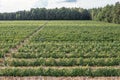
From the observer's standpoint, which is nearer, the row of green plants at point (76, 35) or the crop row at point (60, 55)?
Result: the crop row at point (60, 55)

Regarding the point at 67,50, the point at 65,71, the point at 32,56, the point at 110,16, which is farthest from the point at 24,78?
the point at 110,16

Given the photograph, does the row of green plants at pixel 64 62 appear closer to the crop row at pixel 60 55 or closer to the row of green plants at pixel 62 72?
the row of green plants at pixel 62 72

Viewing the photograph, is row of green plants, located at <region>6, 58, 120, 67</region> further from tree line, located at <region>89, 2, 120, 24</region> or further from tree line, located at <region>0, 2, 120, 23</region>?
tree line, located at <region>0, 2, 120, 23</region>

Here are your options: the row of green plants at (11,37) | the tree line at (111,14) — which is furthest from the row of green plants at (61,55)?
the tree line at (111,14)

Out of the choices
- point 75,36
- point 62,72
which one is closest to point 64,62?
point 62,72

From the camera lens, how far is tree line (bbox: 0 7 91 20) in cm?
13038

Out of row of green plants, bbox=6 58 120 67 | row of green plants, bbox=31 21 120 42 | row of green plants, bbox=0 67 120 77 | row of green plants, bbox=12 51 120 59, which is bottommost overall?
row of green plants, bbox=31 21 120 42

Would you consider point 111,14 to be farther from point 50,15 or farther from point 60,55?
point 60,55

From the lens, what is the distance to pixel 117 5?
86500 millimetres

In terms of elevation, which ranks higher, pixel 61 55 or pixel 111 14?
pixel 61 55

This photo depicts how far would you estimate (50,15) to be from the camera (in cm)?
13088

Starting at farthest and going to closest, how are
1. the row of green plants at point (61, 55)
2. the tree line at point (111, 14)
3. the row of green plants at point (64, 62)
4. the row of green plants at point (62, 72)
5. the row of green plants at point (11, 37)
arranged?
the tree line at point (111, 14)
the row of green plants at point (11, 37)
the row of green plants at point (61, 55)
the row of green plants at point (64, 62)
the row of green plants at point (62, 72)

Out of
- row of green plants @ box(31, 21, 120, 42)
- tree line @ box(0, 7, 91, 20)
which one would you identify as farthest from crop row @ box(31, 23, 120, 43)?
tree line @ box(0, 7, 91, 20)

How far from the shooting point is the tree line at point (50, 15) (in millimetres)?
130375
